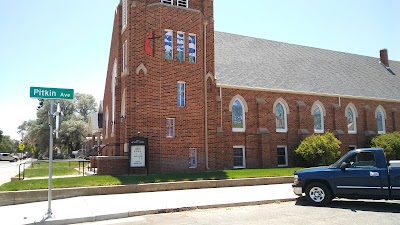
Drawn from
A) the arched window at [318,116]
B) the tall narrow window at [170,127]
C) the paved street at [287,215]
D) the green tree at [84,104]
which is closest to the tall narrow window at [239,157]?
the tall narrow window at [170,127]

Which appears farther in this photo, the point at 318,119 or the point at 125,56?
the point at 318,119

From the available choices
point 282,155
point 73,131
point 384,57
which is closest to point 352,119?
point 282,155

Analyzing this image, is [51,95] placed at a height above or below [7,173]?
above

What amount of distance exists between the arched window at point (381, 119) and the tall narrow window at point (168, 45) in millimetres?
21444

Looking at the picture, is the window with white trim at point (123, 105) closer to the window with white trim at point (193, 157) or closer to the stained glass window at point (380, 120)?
the window with white trim at point (193, 157)

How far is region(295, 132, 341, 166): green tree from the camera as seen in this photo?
23.8 m

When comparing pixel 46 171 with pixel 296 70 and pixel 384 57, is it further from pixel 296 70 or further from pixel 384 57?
pixel 384 57

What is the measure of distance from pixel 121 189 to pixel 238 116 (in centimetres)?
1237

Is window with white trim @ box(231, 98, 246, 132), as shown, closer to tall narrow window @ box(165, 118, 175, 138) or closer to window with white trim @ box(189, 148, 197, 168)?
window with white trim @ box(189, 148, 197, 168)

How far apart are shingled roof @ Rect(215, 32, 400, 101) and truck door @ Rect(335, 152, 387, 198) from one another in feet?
44.8

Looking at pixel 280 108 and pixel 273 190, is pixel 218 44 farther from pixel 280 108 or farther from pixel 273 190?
pixel 273 190

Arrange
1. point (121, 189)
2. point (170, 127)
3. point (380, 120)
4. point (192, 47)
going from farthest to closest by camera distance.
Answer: point (380, 120)
point (192, 47)
point (170, 127)
point (121, 189)

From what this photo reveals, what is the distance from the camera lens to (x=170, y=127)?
20.3 m

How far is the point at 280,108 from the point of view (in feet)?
86.9
